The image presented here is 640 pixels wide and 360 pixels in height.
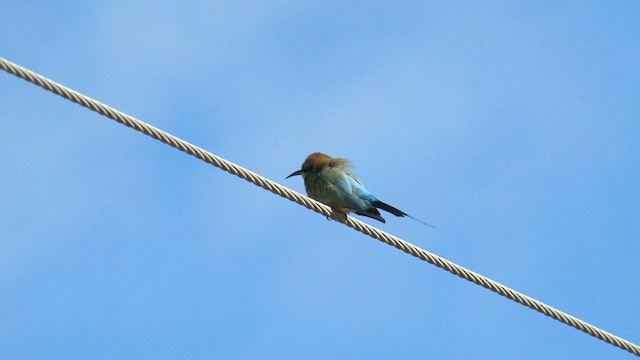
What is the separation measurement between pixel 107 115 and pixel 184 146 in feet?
1.06

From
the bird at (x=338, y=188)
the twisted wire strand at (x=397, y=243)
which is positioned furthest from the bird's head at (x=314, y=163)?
the twisted wire strand at (x=397, y=243)

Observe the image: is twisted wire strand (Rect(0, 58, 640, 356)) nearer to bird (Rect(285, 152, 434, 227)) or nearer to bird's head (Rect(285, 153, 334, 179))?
bird (Rect(285, 152, 434, 227))

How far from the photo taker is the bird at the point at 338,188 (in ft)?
18.6

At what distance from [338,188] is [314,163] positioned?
444 millimetres

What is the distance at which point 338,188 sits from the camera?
577 centimetres

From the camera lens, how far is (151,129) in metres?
3.66

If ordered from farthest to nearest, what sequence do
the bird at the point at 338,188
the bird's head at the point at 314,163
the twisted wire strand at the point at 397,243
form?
the bird's head at the point at 314,163 < the bird at the point at 338,188 < the twisted wire strand at the point at 397,243

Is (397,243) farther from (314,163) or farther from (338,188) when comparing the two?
(314,163)

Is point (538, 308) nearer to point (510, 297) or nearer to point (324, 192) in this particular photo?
point (510, 297)

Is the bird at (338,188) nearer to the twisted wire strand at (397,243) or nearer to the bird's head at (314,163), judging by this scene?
the bird's head at (314,163)

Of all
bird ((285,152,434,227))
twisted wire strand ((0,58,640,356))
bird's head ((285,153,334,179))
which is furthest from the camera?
bird's head ((285,153,334,179))

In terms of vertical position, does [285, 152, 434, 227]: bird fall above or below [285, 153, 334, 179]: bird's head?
below

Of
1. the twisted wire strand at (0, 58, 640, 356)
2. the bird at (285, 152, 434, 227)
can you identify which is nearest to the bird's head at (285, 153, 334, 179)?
the bird at (285, 152, 434, 227)

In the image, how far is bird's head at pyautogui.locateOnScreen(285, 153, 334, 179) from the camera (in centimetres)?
609
